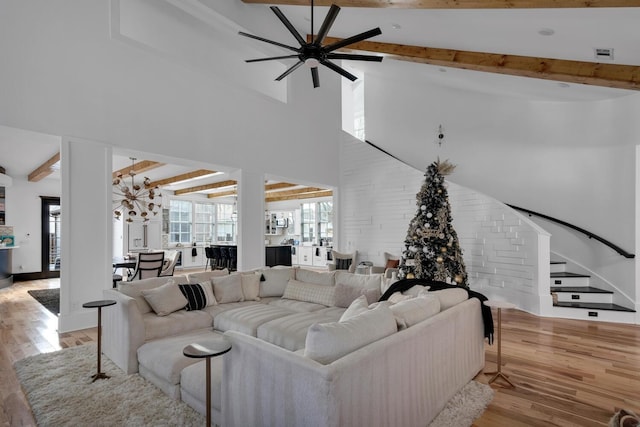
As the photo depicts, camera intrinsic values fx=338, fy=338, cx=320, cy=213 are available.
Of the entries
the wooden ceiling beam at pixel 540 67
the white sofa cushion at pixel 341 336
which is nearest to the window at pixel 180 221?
the wooden ceiling beam at pixel 540 67

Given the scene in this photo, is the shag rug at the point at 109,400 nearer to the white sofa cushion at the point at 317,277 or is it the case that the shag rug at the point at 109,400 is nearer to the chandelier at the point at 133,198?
the white sofa cushion at the point at 317,277

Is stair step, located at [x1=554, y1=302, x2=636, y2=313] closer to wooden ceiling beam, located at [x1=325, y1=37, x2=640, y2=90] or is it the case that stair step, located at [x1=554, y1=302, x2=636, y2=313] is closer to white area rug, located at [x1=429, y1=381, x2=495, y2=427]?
wooden ceiling beam, located at [x1=325, y1=37, x2=640, y2=90]

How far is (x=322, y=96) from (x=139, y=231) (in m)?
7.06

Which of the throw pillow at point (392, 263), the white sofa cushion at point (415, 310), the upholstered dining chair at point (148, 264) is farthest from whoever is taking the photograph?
the throw pillow at point (392, 263)

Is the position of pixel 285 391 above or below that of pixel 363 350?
below

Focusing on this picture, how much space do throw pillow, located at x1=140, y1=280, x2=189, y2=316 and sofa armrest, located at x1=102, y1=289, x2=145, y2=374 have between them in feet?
0.96

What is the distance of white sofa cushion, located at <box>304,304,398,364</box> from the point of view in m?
1.67

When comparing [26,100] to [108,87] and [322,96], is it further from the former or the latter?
[322,96]

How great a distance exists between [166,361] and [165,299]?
3.20ft

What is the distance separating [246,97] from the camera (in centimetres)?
643

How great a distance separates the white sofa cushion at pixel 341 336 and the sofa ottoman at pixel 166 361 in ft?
4.52

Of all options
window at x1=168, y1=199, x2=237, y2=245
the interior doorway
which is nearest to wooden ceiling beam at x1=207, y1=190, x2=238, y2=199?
window at x1=168, y1=199, x2=237, y2=245

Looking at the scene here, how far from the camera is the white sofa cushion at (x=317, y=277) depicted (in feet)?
14.1

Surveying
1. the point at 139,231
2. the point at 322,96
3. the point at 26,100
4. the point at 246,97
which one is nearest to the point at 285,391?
the point at 26,100
